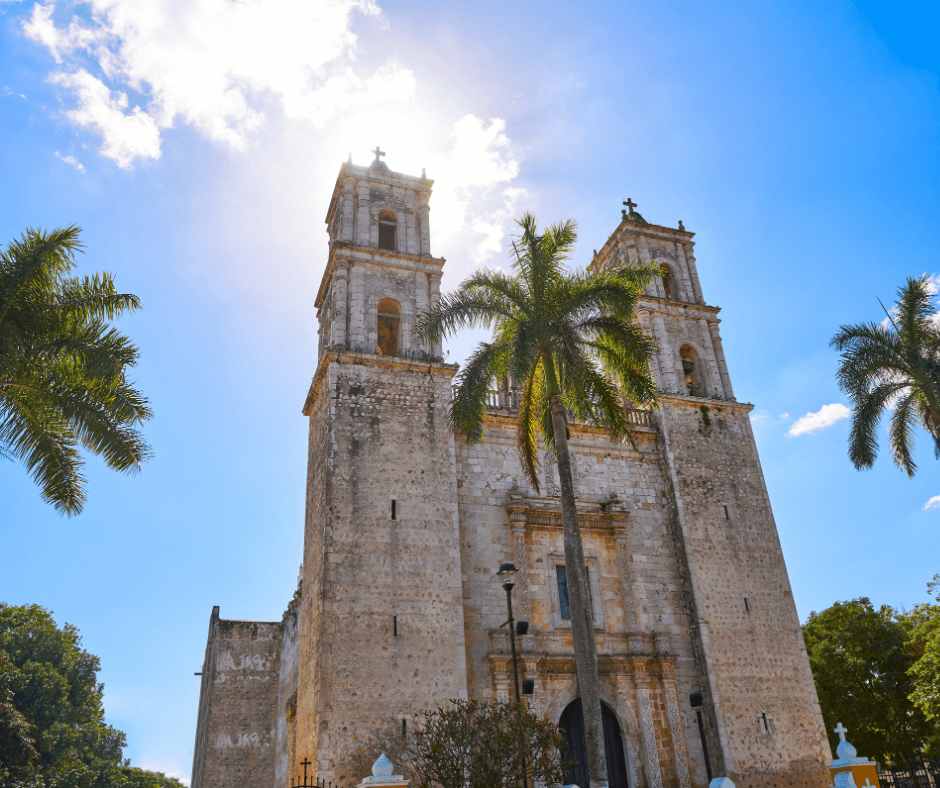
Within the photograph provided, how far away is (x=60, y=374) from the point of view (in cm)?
1256

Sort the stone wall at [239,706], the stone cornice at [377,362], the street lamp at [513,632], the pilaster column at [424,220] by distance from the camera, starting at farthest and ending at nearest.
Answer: the stone wall at [239,706]
the pilaster column at [424,220]
the stone cornice at [377,362]
the street lamp at [513,632]

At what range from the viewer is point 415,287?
70.8 feet

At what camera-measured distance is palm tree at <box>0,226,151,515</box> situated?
12297 millimetres

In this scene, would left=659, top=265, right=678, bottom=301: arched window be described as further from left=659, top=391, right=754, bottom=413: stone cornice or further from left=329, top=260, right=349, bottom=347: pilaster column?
left=329, top=260, right=349, bottom=347: pilaster column

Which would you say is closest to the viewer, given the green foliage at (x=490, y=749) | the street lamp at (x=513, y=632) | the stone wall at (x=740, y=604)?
the green foliage at (x=490, y=749)

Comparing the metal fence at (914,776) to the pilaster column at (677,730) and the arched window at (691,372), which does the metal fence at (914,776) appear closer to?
the pilaster column at (677,730)

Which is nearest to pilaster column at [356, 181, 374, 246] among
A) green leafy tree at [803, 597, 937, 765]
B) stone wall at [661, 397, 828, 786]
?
stone wall at [661, 397, 828, 786]

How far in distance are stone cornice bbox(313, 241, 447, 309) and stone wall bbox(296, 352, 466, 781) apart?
333 cm

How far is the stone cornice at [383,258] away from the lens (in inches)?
839

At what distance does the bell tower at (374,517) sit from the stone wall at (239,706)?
6.00 m

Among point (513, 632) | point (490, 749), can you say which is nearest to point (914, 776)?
point (513, 632)

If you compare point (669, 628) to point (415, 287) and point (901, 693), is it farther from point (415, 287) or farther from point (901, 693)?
point (415, 287)

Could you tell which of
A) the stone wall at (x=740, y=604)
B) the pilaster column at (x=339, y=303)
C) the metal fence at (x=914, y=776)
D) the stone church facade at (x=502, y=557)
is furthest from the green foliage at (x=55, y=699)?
the metal fence at (x=914, y=776)

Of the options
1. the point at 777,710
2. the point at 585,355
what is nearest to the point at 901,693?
the point at 777,710
